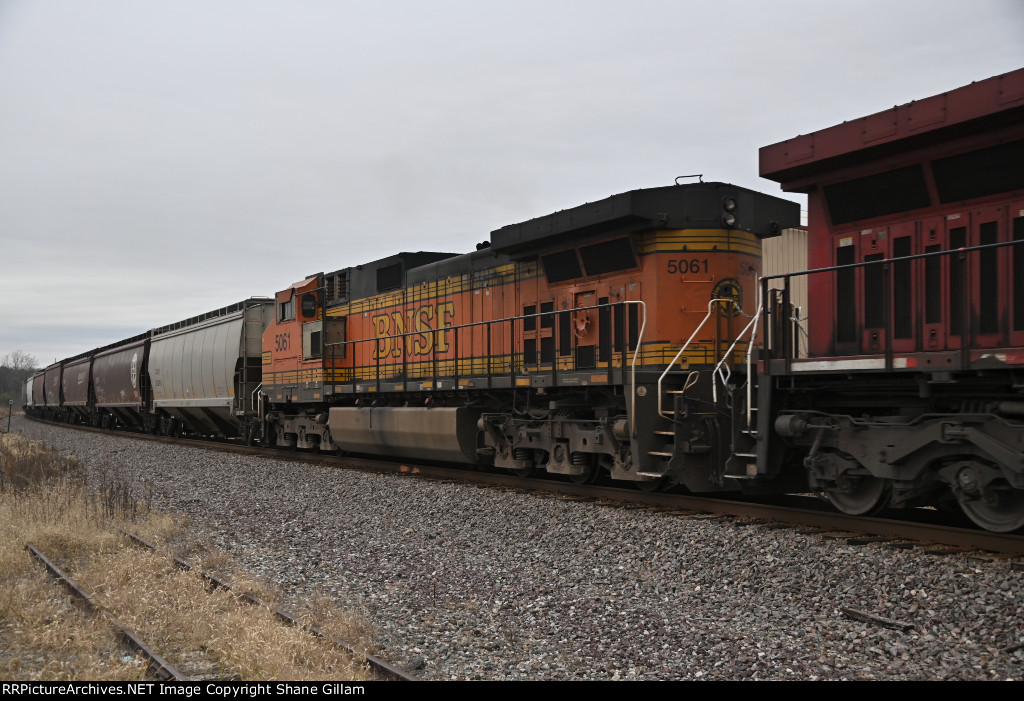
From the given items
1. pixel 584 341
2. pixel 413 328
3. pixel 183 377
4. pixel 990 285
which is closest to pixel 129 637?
pixel 990 285

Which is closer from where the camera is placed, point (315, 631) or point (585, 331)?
point (315, 631)

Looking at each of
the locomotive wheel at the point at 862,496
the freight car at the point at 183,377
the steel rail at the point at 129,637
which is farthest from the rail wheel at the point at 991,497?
the freight car at the point at 183,377

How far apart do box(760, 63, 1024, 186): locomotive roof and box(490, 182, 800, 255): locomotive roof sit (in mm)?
1905

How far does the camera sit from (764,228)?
1031 cm

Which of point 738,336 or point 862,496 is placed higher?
point 738,336

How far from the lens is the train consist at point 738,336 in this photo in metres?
6.57

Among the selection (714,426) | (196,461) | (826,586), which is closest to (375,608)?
(826,586)

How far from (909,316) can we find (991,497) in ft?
5.37

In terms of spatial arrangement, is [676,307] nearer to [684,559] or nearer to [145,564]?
[684,559]

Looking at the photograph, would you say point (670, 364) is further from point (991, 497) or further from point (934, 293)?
point (991, 497)

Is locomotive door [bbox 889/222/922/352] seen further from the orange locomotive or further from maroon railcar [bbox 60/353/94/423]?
maroon railcar [bbox 60/353/94/423]

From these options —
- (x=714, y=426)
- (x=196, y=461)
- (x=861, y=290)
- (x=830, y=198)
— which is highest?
(x=830, y=198)

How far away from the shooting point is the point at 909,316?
725 cm
